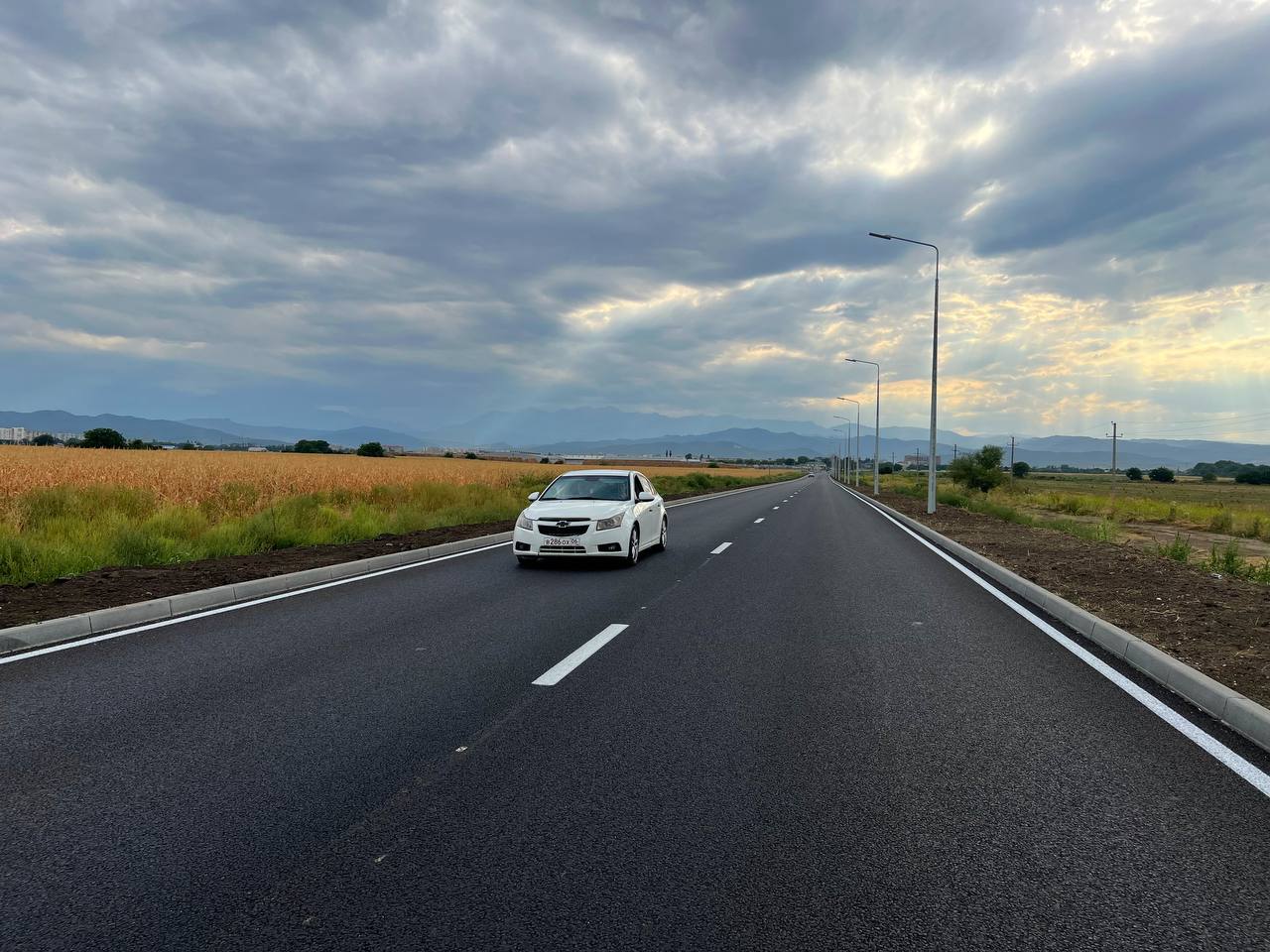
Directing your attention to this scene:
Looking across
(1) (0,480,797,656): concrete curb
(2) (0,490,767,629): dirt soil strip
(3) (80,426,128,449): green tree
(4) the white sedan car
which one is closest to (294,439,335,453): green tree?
(3) (80,426,128,449): green tree

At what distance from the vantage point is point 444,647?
691 centimetres

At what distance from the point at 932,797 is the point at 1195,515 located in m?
36.5

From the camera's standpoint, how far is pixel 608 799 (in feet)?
12.4

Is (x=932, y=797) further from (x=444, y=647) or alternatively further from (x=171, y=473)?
(x=171, y=473)

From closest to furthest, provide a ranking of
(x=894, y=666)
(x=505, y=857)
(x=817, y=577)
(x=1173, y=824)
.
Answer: (x=505, y=857) < (x=1173, y=824) < (x=894, y=666) < (x=817, y=577)

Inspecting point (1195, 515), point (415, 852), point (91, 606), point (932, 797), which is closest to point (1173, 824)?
point (932, 797)

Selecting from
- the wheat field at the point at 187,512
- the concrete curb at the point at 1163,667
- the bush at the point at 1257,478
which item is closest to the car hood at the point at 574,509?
the wheat field at the point at 187,512

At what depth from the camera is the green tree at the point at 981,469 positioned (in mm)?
65938

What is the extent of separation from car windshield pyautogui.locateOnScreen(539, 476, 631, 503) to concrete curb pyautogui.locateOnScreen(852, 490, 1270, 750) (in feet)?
19.6

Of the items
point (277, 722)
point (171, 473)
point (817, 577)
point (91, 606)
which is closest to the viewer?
point (277, 722)

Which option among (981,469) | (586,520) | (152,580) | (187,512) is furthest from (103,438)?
(981,469)

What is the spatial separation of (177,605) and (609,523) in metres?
5.72

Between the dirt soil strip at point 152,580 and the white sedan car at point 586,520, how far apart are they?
2.83m

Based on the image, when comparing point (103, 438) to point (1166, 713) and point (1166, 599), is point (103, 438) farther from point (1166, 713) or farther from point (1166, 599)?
point (1166, 713)
